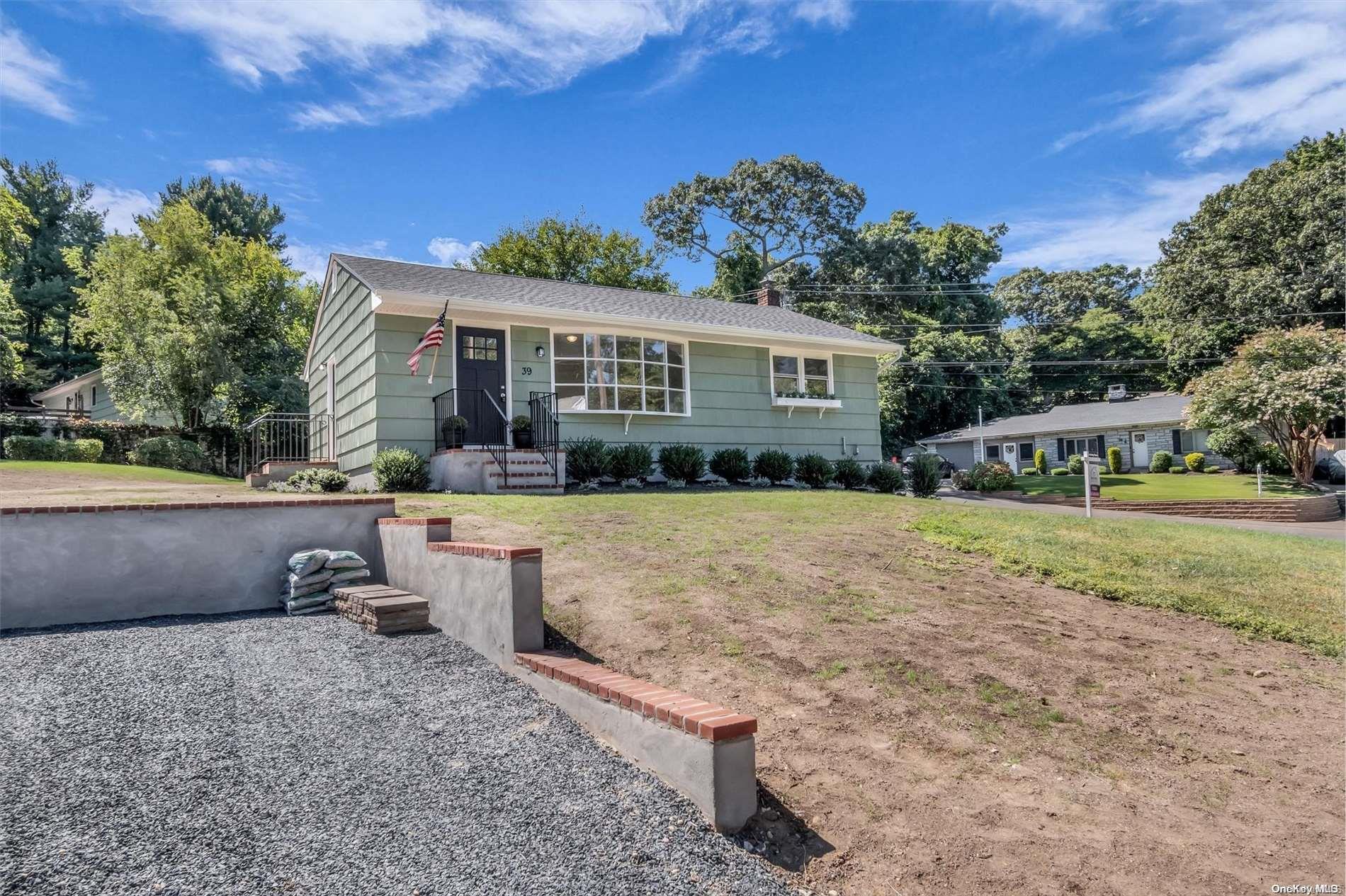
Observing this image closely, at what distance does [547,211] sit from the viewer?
31094 millimetres

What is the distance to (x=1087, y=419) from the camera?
3234cm

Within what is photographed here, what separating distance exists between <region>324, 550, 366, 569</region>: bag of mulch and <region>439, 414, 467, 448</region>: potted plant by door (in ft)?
18.4

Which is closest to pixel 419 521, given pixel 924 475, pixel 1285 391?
pixel 924 475

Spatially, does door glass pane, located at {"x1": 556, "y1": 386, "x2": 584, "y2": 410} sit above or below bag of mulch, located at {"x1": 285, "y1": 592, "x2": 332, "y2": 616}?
above

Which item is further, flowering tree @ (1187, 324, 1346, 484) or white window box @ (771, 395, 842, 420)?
flowering tree @ (1187, 324, 1346, 484)

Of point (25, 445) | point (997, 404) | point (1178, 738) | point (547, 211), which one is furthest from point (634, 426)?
point (997, 404)

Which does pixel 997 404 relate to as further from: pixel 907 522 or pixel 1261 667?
pixel 1261 667

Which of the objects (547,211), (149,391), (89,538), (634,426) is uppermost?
(547,211)

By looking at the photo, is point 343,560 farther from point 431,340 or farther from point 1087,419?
point 1087,419

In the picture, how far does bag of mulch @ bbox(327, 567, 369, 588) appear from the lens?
5793 millimetres

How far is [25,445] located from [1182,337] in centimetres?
4347

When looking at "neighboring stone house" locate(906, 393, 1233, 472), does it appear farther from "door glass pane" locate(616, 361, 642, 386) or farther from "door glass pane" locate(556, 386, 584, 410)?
"door glass pane" locate(556, 386, 584, 410)

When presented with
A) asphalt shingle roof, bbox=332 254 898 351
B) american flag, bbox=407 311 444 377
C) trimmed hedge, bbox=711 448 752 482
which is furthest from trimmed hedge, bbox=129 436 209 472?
trimmed hedge, bbox=711 448 752 482

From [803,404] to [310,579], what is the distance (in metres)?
11.4
